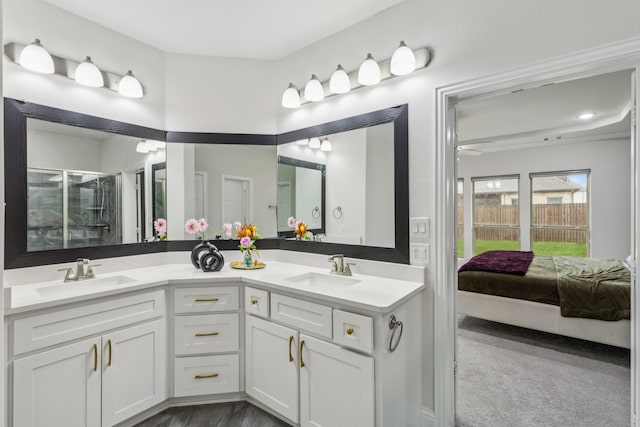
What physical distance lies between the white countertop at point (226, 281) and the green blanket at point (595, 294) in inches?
80.6

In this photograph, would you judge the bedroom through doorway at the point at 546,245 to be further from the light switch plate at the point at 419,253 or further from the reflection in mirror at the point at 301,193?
the reflection in mirror at the point at 301,193

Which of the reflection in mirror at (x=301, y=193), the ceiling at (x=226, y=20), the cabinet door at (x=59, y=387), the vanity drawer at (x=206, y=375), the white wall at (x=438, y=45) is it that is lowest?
the vanity drawer at (x=206, y=375)

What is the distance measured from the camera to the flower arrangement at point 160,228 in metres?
2.52

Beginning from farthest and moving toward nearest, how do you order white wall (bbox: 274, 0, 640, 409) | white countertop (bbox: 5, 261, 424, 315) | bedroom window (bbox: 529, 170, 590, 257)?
1. bedroom window (bbox: 529, 170, 590, 257)
2. white countertop (bbox: 5, 261, 424, 315)
3. white wall (bbox: 274, 0, 640, 409)

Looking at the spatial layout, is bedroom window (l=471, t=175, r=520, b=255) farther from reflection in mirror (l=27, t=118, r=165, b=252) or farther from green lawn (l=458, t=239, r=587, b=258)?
reflection in mirror (l=27, t=118, r=165, b=252)

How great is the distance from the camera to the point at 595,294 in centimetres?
281

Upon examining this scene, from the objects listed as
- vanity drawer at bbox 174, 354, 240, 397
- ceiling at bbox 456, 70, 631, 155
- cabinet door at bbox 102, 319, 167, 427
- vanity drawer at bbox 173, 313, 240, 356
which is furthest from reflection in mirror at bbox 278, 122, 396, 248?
cabinet door at bbox 102, 319, 167, 427

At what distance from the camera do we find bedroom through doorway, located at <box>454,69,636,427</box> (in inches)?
87.6

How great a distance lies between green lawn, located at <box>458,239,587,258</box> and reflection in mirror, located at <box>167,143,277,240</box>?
5.23 meters

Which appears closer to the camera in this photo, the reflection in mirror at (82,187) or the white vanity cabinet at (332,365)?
the white vanity cabinet at (332,365)

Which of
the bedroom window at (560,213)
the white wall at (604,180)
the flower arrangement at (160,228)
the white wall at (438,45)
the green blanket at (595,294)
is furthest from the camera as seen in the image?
the bedroom window at (560,213)

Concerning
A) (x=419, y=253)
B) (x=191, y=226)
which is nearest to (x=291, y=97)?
(x=191, y=226)

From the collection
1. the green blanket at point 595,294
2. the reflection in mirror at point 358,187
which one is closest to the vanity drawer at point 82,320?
the reflection in mirror at point 358,187

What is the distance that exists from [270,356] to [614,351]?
3166 millimetres
